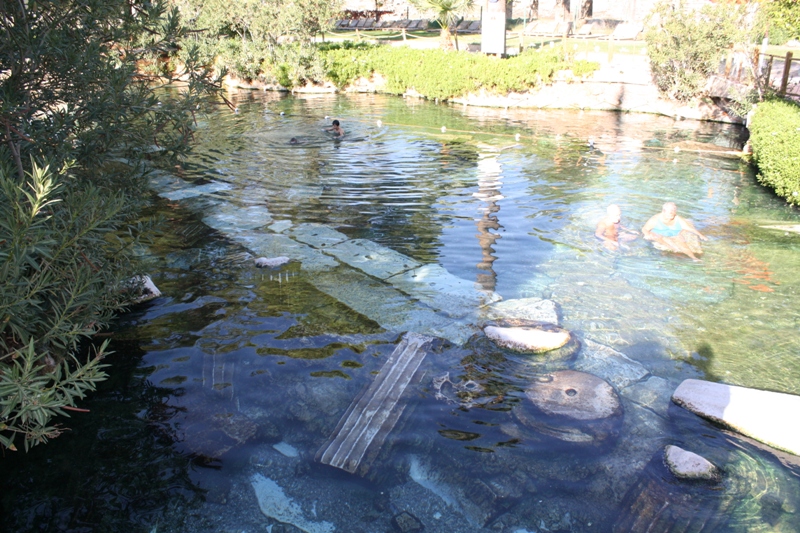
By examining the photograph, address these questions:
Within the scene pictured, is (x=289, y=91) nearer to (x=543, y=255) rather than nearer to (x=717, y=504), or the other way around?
(x=543, y=255)

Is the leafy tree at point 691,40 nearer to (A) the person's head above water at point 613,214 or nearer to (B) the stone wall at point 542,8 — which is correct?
(B) the stone wall at point 542,8

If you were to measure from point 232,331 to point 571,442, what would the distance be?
3936 mm

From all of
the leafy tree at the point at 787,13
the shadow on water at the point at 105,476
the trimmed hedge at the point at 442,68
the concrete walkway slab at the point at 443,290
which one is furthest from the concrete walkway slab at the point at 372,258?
the trimmed hedge at the point at 442,68

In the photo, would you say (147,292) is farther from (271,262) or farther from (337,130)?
(337,130)

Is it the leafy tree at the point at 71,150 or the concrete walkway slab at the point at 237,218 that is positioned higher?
the leafy tree at the point at 71,150

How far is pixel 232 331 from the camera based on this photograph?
6934mm

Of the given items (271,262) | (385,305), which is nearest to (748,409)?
(385,305)

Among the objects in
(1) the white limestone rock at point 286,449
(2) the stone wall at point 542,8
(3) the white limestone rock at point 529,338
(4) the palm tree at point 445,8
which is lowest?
(1) the white limestone rock at point 286,449

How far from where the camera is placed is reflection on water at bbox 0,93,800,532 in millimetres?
4551

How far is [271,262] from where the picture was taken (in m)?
8.63

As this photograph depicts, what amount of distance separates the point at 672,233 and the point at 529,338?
4.69 meters

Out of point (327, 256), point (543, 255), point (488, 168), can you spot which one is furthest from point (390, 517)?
point (488, 168)

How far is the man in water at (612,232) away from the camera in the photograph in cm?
983

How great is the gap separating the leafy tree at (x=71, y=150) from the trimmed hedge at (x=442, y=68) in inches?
798
